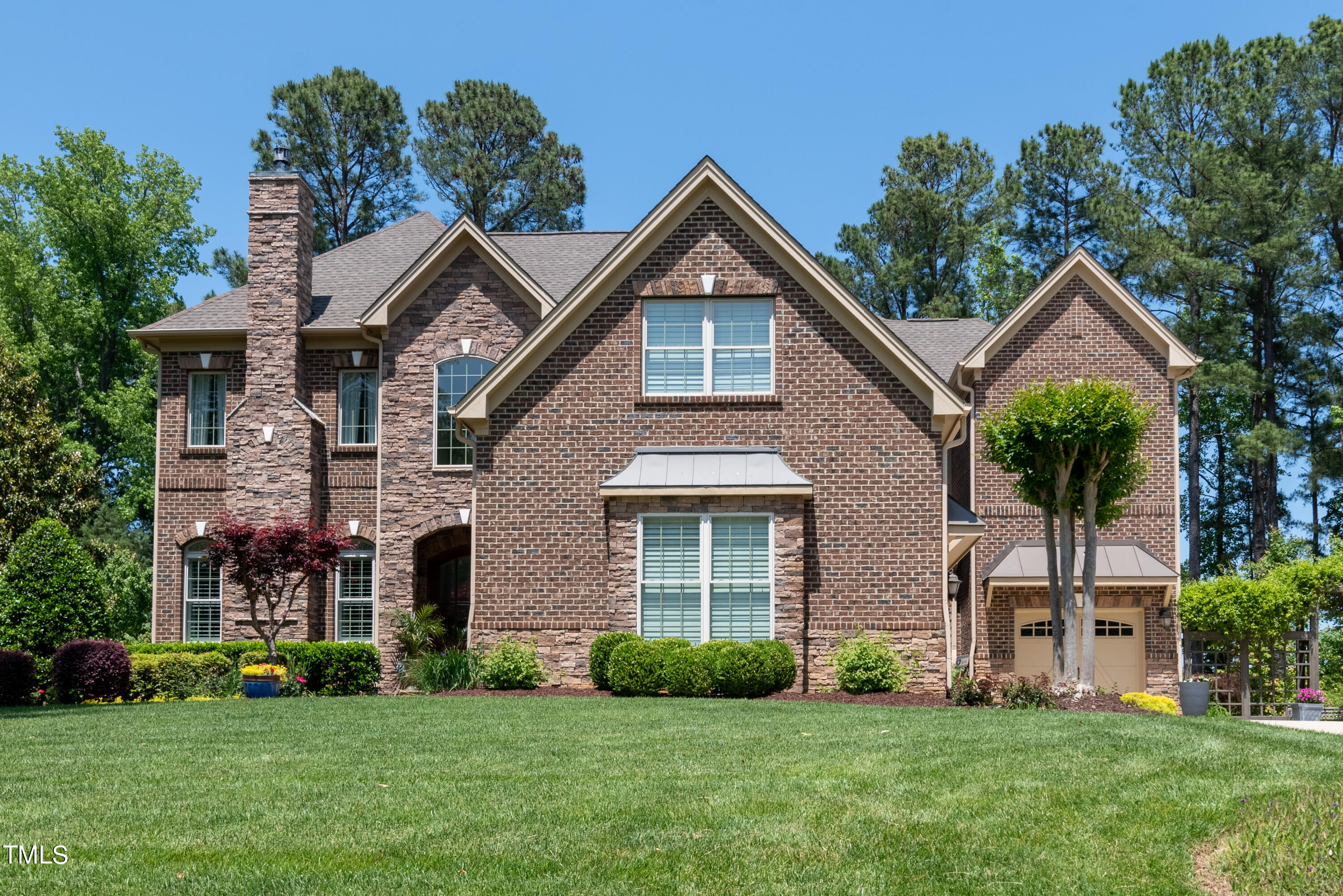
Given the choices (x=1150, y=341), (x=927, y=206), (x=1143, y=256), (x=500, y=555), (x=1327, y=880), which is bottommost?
(x=1327, y=880)

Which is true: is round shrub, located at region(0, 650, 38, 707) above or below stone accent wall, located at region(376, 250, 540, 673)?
below

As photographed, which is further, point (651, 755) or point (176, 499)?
point (176, 499)

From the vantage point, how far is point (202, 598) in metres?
24.0

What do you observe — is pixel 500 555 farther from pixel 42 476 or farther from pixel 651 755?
pixel 42 476

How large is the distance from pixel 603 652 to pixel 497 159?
30267mm

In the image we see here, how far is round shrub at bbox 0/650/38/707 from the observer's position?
58.5ft

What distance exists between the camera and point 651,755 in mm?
10375

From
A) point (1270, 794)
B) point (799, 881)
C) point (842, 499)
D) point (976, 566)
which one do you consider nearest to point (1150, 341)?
point (976, 566)

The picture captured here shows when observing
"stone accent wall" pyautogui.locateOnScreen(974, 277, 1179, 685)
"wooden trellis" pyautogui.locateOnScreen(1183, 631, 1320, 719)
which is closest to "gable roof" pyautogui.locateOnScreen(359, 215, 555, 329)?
"stone accent wall" pyautogui.locateOnScreen(974, 277, 1179, 685)

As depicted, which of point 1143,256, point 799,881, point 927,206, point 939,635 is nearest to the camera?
point 799,881

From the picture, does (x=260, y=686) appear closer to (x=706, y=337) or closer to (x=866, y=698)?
(x=706, y=337)

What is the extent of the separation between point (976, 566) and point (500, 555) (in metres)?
9.63

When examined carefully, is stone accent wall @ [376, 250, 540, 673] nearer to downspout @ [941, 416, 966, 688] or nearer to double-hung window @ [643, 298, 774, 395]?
double-hung window @ [643, 298, 774, 395]

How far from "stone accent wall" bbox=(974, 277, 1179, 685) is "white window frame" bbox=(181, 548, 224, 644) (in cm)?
1471
